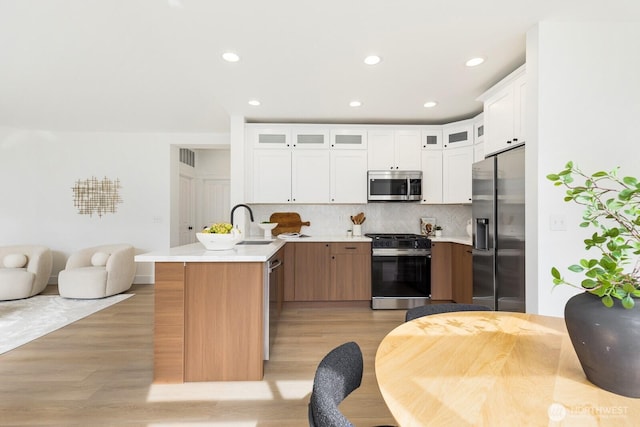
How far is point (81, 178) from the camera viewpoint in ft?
17.0

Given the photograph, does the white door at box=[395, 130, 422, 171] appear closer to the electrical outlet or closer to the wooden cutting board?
the wooden cutting board

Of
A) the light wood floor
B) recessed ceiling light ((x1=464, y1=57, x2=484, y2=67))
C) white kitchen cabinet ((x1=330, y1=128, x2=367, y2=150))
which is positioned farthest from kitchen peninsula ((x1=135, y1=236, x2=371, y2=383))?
white kitchen cabinet ((x1=330, y1=128, x2=367, y2=150))

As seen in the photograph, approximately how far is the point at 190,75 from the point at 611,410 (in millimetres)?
3497

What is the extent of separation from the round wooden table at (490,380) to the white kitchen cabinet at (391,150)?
129 inches

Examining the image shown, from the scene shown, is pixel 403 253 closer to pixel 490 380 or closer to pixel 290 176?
pixel 290 176

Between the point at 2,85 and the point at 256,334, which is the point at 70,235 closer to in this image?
the point at 2,85

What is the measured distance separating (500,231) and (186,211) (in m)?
5.46

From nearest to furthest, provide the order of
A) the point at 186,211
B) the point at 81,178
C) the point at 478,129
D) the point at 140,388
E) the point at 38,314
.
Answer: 1. the point at 140,388
2. the point at 38,314
3. the point at 478,129
4. the point at 81,178
5. the point at 186,211

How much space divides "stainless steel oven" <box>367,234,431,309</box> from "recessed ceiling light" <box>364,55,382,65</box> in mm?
2103

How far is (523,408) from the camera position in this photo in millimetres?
674

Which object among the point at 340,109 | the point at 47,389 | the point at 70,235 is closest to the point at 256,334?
the point at 47,389

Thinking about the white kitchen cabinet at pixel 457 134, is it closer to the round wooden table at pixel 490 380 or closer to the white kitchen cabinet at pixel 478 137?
the white kitchen cabinet at pixel 478 137

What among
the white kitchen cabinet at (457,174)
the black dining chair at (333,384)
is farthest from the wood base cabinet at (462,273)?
the black dining chair at (333,384)

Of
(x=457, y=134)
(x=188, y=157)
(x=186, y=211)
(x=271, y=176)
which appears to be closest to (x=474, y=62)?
(x=457, y=134)
